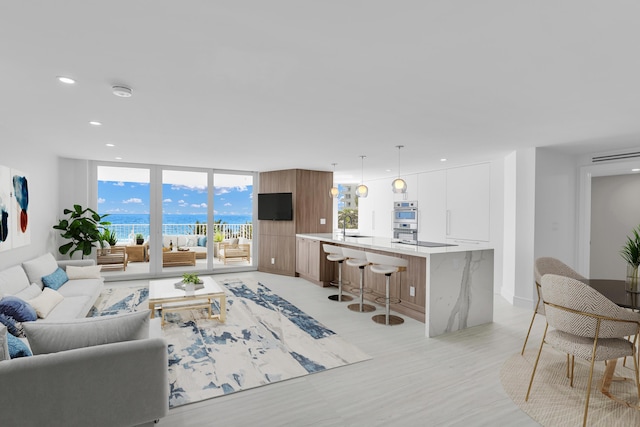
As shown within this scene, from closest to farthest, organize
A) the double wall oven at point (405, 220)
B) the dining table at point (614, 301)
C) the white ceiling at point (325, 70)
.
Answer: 1. the white ceiling at point (325, 70)
2. the dining table at point (614, 301)
3. the double wall oven at point (405, 220)

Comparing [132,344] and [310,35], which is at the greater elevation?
[310,35]

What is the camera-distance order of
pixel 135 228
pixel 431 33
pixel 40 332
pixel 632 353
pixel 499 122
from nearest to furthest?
pixel 431 33 < pixel 40 332 < pixel 632 353 < pixel 499 122 < pixel 135 228

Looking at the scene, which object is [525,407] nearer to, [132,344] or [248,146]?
[132,344]

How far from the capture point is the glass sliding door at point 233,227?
8.48m

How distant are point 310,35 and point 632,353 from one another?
123 inches

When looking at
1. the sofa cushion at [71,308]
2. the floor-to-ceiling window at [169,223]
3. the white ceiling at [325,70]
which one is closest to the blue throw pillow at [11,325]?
the sofa cushion at [71,308]

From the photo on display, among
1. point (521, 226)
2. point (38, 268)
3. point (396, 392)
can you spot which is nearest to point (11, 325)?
point (38, 268)

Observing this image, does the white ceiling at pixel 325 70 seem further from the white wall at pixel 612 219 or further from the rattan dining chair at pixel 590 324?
the white wall at pixel 612 219

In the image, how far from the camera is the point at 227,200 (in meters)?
12.1

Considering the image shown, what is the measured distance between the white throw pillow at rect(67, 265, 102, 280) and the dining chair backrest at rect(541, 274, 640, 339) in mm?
5928

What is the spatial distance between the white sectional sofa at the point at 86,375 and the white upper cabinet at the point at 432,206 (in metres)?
6.27

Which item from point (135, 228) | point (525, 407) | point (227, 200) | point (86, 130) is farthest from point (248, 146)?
point (227, 200)

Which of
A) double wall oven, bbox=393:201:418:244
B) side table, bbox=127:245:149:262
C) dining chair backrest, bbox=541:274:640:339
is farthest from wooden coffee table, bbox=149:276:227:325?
double wall oven, bbox=393:201:418:244

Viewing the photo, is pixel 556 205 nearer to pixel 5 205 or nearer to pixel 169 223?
pixel 5 205
